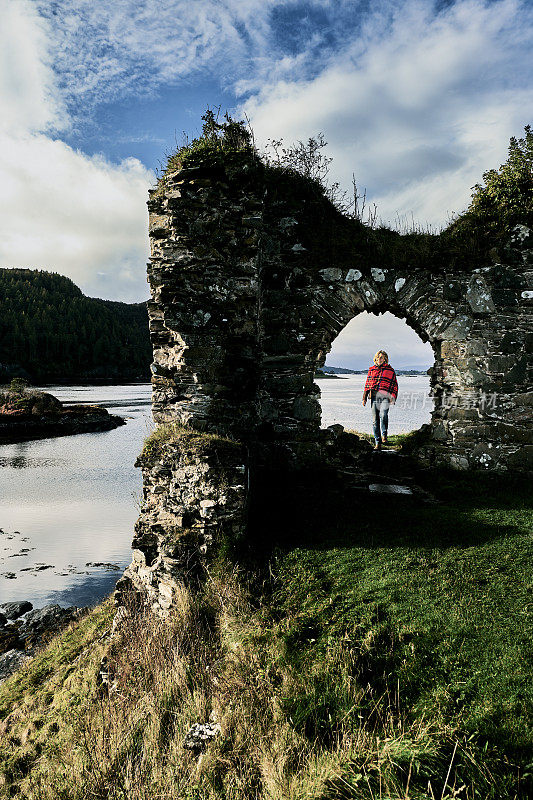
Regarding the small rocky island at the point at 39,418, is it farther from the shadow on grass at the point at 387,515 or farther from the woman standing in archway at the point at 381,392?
the shadow on grass at the point at 387,515

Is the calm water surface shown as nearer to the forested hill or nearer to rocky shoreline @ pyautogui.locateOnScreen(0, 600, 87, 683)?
rocky shoreline @ pyautogui.locateOnScreen(0, 600, 87, 683)

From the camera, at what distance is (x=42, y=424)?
28.9 metres

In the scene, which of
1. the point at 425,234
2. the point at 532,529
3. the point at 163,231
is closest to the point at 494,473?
the point at 532,529

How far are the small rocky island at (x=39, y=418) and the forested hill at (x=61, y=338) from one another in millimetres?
40521

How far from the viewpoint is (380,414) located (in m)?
8.40

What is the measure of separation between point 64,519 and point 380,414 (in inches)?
440

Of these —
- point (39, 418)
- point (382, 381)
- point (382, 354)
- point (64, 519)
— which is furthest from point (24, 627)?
point (39, 418)

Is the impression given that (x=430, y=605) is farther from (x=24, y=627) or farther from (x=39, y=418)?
(x=39, y=418)

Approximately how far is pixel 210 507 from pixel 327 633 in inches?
81.2

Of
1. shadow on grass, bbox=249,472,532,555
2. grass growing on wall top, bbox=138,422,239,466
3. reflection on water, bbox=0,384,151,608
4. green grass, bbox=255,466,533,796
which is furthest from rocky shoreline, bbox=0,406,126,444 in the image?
green grass, bbox=255,466,533,796

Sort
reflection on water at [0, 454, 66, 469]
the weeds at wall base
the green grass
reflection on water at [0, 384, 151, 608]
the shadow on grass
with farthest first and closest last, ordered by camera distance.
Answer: reflection on water at [0, 454, 66, 469] < reflection on water at [0, 384, 151, 608] < the shadow on grass < the green grass < the weeds at wall base

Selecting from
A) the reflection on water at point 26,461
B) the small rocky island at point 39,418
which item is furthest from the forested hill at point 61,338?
the reflection on water at point 26,461

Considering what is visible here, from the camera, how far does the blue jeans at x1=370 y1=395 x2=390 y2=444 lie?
836cm

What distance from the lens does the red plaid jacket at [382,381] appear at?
27.5ft
